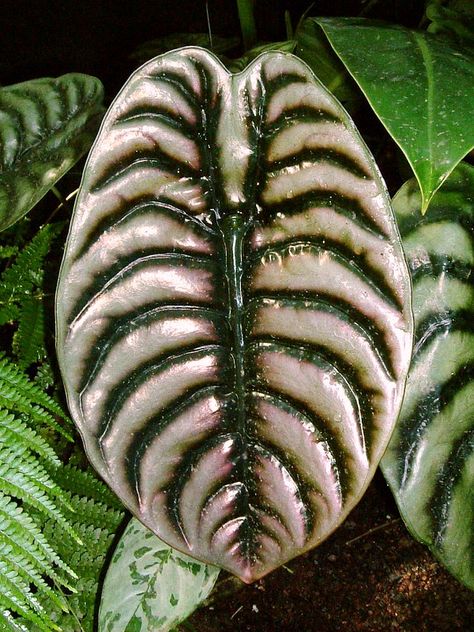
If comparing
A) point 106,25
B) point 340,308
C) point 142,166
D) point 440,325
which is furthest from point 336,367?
point 106,25

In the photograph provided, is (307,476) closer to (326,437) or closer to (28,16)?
(326,437)

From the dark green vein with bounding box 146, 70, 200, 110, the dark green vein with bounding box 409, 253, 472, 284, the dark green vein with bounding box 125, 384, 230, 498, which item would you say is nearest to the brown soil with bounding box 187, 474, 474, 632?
the dark green vein with bounding box 125, 384, 230, 498

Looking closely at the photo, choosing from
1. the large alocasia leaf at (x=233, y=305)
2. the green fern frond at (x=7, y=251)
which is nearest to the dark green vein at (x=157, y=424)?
the large alocasia leaf at (x=233, y=305)

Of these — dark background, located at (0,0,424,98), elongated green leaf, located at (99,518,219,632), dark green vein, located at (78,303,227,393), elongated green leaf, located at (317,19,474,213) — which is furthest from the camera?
dark background, located at (0,0,424,98)

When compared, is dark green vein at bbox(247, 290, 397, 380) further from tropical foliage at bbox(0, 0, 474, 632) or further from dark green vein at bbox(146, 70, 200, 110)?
dark green vein at bbox(146, 70, 200, 110)

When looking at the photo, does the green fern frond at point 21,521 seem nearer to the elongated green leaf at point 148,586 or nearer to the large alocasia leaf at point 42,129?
the elongated green leaf at point 148,586
